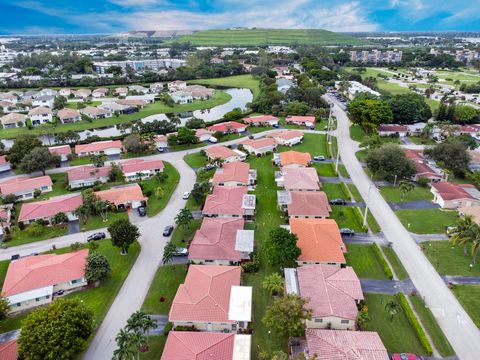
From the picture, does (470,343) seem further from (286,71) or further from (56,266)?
(286,71)

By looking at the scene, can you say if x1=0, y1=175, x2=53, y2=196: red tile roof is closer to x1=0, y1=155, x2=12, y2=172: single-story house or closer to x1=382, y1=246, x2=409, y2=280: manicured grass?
x1=0, y1=155, x2=12, y2=172: single-story house

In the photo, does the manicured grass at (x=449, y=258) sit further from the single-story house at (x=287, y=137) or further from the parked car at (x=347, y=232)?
the single-story house at (x=287, y=137)

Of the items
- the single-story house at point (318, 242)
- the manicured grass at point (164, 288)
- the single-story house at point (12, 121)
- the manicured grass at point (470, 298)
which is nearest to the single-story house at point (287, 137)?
the single-story house at point (318, 242)

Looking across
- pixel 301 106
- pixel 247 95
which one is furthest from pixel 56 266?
pixel 247 95

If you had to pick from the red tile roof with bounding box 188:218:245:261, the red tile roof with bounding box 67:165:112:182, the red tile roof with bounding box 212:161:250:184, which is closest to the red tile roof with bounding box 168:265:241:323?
the red tile roof with bounding box 188:218:245:261

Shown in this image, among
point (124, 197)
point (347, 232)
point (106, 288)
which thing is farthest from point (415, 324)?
point (124, 197)

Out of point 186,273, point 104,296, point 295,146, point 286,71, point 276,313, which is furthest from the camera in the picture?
point 286,71

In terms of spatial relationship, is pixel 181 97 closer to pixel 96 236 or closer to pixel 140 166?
pixel 140 166
